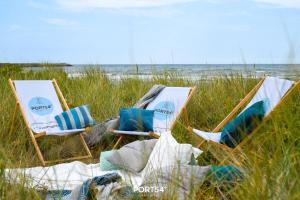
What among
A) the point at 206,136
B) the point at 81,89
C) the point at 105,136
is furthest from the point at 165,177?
the point at 81,89

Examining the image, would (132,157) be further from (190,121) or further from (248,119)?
(190,121)

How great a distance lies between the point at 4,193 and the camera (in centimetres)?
307

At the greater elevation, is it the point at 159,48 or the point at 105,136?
the point at 159,48

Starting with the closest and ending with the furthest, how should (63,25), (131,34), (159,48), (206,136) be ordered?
1. (131,34)
2. (159,48)
3. (206,136)
4. (63,25)

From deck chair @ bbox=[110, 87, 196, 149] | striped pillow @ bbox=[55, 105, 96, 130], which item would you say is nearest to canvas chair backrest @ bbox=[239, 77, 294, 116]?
deck chair @ bbox=[110, 87, 196, 149]

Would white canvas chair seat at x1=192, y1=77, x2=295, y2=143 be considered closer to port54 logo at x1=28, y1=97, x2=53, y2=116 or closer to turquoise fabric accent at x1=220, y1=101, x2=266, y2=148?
turquoise fabric accent at x1=220, y1=101, x2=266, y2=148

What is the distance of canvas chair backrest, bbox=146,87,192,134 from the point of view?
6.00 meters

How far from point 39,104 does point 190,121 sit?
1863mm

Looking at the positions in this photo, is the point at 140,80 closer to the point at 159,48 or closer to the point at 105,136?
the point at 105,136

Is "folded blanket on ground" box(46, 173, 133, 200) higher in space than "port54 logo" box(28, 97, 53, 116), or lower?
lower

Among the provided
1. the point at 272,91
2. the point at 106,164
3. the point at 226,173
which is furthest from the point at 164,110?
the point at 226,173

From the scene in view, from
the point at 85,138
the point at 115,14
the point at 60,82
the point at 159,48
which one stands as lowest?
the point at 85,138

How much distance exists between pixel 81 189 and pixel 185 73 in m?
4.99

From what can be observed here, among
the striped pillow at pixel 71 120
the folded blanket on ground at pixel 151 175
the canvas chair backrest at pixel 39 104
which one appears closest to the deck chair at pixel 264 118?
the folded blanket on ground at pixel 151 175
